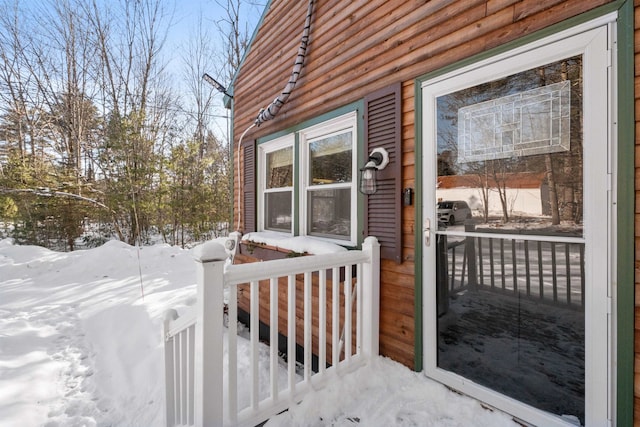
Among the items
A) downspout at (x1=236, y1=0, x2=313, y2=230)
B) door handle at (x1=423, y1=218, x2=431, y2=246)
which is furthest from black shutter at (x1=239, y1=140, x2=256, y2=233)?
door handle at (x1=423, y1=218, x2=431, y2=246)

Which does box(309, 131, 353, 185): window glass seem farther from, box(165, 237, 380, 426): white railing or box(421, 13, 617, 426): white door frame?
box(421, 13, 617, 426): white door frame

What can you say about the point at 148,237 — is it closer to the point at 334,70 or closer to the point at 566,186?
the point at 334,70

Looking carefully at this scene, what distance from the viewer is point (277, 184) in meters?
3.74

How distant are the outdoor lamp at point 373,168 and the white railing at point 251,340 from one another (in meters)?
0.40

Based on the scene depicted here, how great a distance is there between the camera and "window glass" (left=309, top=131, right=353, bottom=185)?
2740mm

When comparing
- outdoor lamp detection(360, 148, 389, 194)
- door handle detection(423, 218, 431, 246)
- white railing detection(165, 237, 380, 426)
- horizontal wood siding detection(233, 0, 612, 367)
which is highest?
horizontal wood siding detection(233, 0, 612, 367)

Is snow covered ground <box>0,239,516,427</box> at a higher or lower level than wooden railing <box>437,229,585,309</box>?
lower

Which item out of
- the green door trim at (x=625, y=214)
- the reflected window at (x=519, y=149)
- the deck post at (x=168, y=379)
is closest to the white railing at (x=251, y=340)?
the deck post at (x=168, y=379)

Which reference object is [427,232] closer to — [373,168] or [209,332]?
[373,168]

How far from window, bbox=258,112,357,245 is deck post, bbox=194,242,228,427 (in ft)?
4.66

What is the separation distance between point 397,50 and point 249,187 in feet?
8.47

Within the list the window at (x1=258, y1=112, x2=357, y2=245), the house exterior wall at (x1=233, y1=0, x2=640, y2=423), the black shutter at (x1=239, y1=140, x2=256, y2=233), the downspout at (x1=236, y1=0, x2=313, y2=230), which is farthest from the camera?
the black shutter at (x1=239, y1=140, x2=256, y2=233)

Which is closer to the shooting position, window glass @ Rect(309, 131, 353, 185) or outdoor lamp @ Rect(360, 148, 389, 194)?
outdoor lamp @ Rect(360, 148, 389, 194)

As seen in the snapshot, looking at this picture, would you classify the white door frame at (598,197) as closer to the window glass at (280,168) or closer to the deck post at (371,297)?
the deck post at (371,297)
